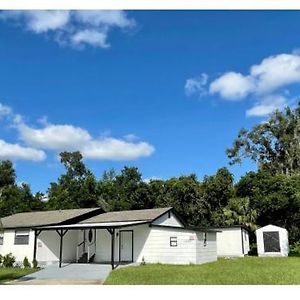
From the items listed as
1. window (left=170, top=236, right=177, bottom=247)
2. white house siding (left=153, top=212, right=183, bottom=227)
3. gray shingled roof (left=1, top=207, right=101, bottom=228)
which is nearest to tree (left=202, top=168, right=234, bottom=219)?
white house siding (left=153, top=212, right=183, bottom=227)

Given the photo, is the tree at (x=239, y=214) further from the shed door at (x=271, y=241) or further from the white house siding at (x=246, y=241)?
the shed door at (x=271, y=241)

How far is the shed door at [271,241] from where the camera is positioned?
31.9m

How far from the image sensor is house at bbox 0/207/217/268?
24.5 m

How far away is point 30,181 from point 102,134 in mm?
14162

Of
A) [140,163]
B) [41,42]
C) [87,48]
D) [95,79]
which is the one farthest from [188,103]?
[140,163]

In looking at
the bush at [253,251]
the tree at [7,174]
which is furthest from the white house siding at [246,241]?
the tree at [7,174]

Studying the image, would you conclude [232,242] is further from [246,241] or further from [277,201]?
[277,201]

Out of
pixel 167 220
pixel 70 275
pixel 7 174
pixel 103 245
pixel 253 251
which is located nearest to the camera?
pixel 70 275

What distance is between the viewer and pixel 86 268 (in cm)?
2195

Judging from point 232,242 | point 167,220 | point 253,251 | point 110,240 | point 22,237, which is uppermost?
point 167,220

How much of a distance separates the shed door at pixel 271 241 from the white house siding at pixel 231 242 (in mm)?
2019

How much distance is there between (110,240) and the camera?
26.2 meters

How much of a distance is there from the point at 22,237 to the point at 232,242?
15.9 meters

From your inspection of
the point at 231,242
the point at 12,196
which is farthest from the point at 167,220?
the point at 12,196
